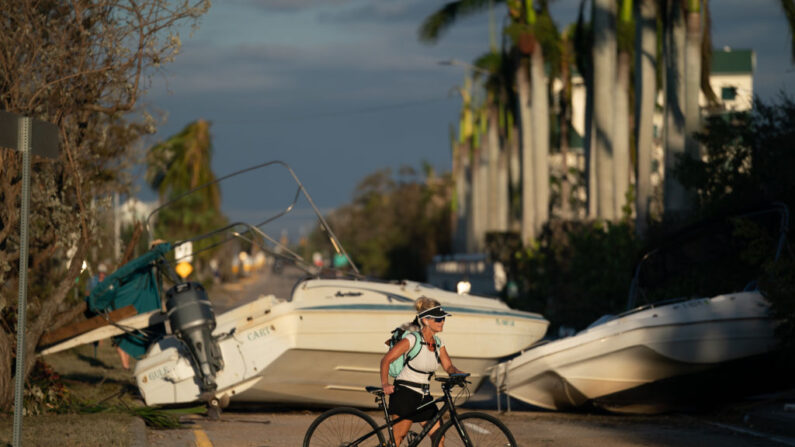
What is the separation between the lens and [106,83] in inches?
584

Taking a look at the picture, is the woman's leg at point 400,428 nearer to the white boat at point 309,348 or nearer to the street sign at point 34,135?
the street sign at point 34,135

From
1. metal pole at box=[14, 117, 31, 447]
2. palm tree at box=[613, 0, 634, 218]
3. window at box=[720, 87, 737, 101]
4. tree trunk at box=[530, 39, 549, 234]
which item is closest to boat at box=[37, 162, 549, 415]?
metal pole at box=[14, 117, 31, 447]

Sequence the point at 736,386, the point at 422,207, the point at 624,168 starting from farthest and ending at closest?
1. the point at 422,207
2. the point at 624,168
3. the point at 736,386

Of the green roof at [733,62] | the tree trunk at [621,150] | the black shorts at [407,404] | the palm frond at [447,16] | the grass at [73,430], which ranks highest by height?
the green roof at [733,62]

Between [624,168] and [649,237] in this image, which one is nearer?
[649,237]

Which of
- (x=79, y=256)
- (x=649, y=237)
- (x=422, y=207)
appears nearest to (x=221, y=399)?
(x=79, y=256)

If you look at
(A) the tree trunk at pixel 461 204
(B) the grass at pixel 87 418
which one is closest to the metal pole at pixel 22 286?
(B) the grass at pixel 87 418

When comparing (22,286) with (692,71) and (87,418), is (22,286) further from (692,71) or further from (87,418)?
(692,71)

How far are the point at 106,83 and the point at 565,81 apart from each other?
38.9m

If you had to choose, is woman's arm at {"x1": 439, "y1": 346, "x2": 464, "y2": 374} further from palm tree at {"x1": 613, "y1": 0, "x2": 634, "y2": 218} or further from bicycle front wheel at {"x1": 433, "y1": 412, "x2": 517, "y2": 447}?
palm tree at {"x1": 613, "y1": 0, "x2": 634, "y2": 218}

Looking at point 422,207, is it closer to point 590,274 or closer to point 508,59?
point 508,59

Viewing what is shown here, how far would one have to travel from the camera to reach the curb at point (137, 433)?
11.5m

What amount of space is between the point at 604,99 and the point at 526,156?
9755 mm

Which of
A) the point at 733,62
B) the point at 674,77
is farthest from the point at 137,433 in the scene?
the point at 733,62
